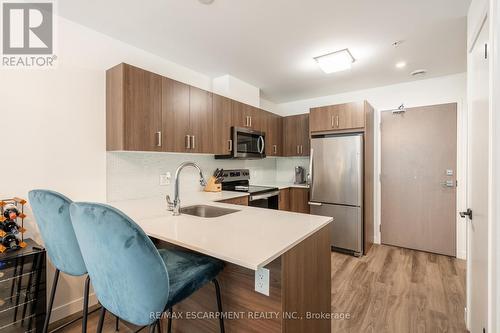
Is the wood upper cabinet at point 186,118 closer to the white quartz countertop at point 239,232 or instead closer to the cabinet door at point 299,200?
the white quartz countertop at point 239,232

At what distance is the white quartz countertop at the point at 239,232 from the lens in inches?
38.3

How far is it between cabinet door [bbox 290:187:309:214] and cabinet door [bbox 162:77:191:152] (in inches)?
78.2

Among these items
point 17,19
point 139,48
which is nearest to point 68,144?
point 17,19

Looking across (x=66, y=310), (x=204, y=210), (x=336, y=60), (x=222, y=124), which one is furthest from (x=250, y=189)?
(x=66, y=310)

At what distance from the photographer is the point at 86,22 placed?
2.04 metres

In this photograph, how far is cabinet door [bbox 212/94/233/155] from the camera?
2916mm

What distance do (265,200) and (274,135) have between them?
129cm

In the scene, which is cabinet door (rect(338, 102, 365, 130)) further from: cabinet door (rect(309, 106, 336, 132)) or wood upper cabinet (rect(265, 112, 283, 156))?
wood upper cabinet (rect(265, 112, 283, 156))

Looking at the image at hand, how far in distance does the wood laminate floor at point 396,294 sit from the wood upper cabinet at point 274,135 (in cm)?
189

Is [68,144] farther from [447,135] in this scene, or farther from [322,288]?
[447,135]

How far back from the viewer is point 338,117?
341cm

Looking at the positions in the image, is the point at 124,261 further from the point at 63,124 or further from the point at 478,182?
the point at 478,182
